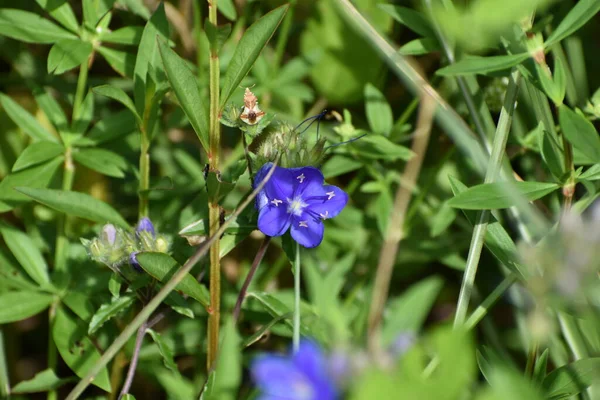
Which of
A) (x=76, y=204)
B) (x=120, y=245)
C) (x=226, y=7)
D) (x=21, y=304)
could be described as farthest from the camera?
(x=226, y=7)

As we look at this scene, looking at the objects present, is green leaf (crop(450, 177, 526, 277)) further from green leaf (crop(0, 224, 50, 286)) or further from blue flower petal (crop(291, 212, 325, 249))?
green leaf (crop(0, 224, 50, 286))

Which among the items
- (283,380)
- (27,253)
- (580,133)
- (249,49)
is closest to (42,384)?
(27,253)

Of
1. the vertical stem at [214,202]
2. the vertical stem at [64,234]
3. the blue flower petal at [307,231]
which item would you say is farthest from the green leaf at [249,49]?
the vertical stem at [64,234]

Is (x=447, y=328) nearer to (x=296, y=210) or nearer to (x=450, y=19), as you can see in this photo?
(x=450, y=19)

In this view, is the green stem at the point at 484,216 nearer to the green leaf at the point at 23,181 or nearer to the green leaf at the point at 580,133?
the green leaf at the point at 580,133

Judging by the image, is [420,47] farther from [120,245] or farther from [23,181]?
[23,181]

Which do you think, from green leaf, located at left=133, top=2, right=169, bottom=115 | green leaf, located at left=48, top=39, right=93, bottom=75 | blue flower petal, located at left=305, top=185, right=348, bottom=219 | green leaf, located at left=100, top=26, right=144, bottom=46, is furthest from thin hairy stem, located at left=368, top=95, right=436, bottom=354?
green leaf, located at left=48, top=39, right=93, bottom=75
